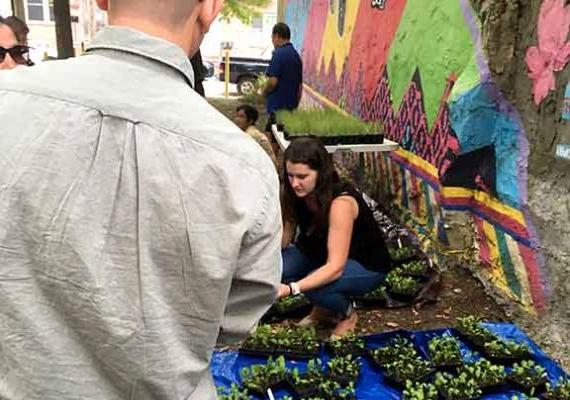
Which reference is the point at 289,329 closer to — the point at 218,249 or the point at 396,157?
the point at 396,157

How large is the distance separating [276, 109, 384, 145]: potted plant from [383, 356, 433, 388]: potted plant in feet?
7.95

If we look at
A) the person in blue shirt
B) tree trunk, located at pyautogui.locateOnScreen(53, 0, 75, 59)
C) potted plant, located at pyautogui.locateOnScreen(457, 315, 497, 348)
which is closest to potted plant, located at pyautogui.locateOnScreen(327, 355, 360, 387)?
potted plant, located at pyautogui.locateOnScreen(457, 315, 497, 348)

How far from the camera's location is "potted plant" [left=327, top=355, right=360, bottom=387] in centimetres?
289

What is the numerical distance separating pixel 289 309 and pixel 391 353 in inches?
33.7

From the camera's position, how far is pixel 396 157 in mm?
5266

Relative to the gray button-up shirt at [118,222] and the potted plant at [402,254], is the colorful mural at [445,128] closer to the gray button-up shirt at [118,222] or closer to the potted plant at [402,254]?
the potted plant at [402,254]

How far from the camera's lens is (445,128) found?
167 inches

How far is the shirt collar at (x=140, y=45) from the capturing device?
875 mm

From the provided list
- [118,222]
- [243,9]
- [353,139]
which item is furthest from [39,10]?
[118,222]

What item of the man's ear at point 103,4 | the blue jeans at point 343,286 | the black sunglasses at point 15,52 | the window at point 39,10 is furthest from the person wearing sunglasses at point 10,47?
the window at point 39,10

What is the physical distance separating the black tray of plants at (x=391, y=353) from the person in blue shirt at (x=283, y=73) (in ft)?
14.9

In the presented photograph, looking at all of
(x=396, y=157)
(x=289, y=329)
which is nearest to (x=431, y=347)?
(x=289, y=329)

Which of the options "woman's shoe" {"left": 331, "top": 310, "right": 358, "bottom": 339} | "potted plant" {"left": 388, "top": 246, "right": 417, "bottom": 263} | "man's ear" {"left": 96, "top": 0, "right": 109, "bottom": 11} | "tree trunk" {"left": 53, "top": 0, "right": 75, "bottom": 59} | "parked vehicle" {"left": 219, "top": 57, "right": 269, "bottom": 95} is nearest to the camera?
"man's ear" {"left": 96, "top": 0, "right": 109, "bottom": 11}

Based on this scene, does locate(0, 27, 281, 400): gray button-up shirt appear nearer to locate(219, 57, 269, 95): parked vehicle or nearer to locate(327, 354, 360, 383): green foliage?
locate(327, 354, 360, 383): green foliage
